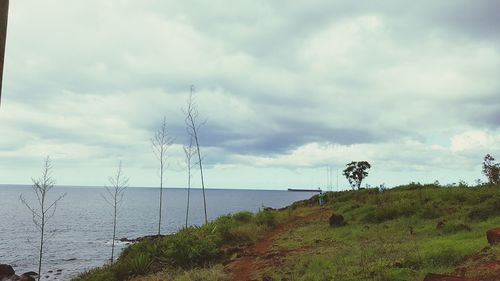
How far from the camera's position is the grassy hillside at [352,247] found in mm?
10062

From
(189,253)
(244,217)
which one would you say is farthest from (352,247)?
(244,217)

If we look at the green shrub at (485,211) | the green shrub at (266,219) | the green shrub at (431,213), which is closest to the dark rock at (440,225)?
the green shrub at (485,211)

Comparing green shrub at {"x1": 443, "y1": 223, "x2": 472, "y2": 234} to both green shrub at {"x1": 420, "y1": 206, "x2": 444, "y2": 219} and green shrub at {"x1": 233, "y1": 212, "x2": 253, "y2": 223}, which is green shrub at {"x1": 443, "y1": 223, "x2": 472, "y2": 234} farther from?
green shrub at {"x1": 233, "y1": 212, "x2": 253, "y2": 223}

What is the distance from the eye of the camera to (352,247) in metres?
13.5

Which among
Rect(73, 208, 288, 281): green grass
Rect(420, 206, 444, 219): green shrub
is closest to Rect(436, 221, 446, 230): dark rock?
Rect(420, 206, 444, 219): green shrub

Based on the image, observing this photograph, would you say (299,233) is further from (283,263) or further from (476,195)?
(476,195)

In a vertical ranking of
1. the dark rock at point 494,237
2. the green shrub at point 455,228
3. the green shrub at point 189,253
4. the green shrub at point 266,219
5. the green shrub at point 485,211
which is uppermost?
the green shrub at point 485,211

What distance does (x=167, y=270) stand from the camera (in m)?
14.5

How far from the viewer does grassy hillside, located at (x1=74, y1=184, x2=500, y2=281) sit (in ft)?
33.0

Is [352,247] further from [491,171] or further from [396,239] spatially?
[491,171]

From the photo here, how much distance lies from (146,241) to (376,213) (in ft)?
38.3

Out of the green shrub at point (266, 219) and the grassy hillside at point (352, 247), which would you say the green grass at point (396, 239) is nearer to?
the grassy hillside at point (352, 247)

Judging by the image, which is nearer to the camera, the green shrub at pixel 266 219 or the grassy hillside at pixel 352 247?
the grassy hillside at pixel 352 247

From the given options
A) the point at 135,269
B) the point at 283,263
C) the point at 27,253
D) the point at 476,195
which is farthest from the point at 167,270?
the point at 27,253
